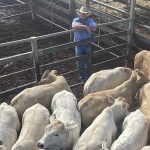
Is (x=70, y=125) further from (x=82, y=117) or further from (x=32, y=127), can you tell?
(x=82, y=117)

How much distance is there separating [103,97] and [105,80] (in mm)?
899

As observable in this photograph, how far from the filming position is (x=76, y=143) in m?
4.40

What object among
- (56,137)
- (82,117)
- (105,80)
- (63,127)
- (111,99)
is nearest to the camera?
(56,137)

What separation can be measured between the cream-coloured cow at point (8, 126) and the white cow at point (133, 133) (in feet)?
4.52

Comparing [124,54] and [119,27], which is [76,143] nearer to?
[124,54]

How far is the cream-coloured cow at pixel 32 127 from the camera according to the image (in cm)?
431

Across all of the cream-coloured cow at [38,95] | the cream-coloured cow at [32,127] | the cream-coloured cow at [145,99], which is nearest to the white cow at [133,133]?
the cream-coloured cow at [145,99]

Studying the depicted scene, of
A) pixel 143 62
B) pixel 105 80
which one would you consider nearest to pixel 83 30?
pixel 143 62

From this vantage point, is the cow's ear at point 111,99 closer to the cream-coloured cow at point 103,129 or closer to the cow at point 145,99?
the cream-coloured cow at point 103,129

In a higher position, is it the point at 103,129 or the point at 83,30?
the point at 83,30

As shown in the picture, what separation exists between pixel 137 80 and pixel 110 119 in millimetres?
1590

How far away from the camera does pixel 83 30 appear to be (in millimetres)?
7617

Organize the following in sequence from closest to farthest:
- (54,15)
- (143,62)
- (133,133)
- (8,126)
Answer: (133,133) → (8,126) → (143,62) → (54,15)

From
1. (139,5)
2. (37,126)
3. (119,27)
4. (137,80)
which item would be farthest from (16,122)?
(139,5)
